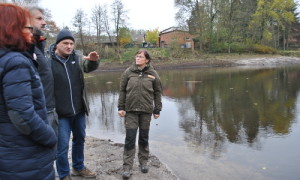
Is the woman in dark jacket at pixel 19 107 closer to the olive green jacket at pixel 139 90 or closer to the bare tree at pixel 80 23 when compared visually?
the olive green jacket at pixel 139 90

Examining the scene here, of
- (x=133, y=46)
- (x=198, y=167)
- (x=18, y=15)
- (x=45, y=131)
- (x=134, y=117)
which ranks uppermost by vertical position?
(x=133, y=46)

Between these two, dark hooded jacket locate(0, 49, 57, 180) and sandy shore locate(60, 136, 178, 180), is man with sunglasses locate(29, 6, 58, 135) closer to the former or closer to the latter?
dark hooded jacket locate(0, 49, 57, 180)

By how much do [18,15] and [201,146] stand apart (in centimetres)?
475

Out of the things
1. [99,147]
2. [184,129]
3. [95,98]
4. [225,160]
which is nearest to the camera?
[225,160]

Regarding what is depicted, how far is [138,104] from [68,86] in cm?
116

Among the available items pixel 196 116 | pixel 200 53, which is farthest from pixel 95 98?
pixel 200 53

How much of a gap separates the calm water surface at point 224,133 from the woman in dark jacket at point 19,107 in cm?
293

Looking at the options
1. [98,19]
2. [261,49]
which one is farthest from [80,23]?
[261,49]

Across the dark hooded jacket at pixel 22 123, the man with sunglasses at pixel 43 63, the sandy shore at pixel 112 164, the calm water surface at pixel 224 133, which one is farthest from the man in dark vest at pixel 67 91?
the calm water surface at pixel 224 133

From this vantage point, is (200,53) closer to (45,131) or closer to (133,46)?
(133,46)

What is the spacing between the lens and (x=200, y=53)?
40.6 meters

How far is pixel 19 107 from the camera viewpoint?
220 centimetres

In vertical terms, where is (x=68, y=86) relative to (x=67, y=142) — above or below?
above

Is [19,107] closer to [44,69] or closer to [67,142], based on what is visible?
[44,69]
